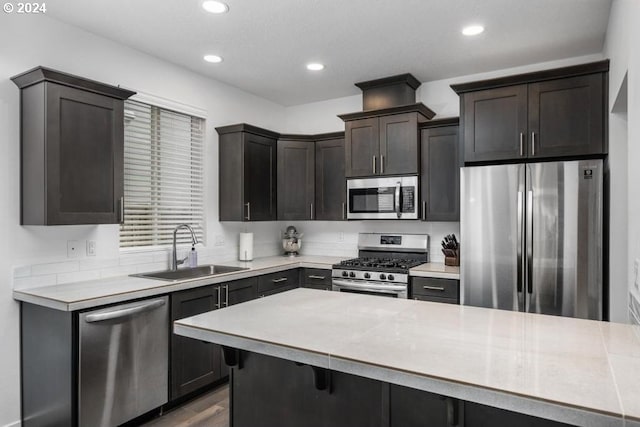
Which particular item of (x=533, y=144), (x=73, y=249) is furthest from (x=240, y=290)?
(x=533, y=144)

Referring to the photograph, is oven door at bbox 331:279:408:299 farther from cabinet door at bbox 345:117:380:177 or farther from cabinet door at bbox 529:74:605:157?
cabinet door at bbox 529:74:605:157

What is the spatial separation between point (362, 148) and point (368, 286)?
4.56ft

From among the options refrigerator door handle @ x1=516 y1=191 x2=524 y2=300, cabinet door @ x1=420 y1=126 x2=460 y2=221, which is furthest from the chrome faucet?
refrigerator door handle @ x1=516 y1=191 x2=524 y2=300

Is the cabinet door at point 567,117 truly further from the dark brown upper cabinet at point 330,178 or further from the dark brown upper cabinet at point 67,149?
the dark brown upper cabinet at point 67,149

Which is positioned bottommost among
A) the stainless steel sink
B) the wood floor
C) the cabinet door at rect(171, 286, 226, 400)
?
the wood floor

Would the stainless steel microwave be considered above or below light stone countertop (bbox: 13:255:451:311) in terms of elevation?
above

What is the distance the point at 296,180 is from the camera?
4590 millimetres

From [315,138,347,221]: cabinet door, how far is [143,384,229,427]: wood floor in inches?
83.0

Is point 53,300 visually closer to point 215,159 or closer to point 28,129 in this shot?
point 28,129

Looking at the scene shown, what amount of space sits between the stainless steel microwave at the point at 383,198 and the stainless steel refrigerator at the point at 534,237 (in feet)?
2.42

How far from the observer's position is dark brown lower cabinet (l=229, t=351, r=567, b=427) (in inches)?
56.4

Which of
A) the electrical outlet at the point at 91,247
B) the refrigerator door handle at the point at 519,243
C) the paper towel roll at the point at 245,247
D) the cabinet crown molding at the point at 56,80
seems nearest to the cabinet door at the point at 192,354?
the electrical outlet at the point at 91,247

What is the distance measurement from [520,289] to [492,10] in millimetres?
1948

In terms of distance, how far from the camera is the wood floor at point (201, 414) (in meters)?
2.84
